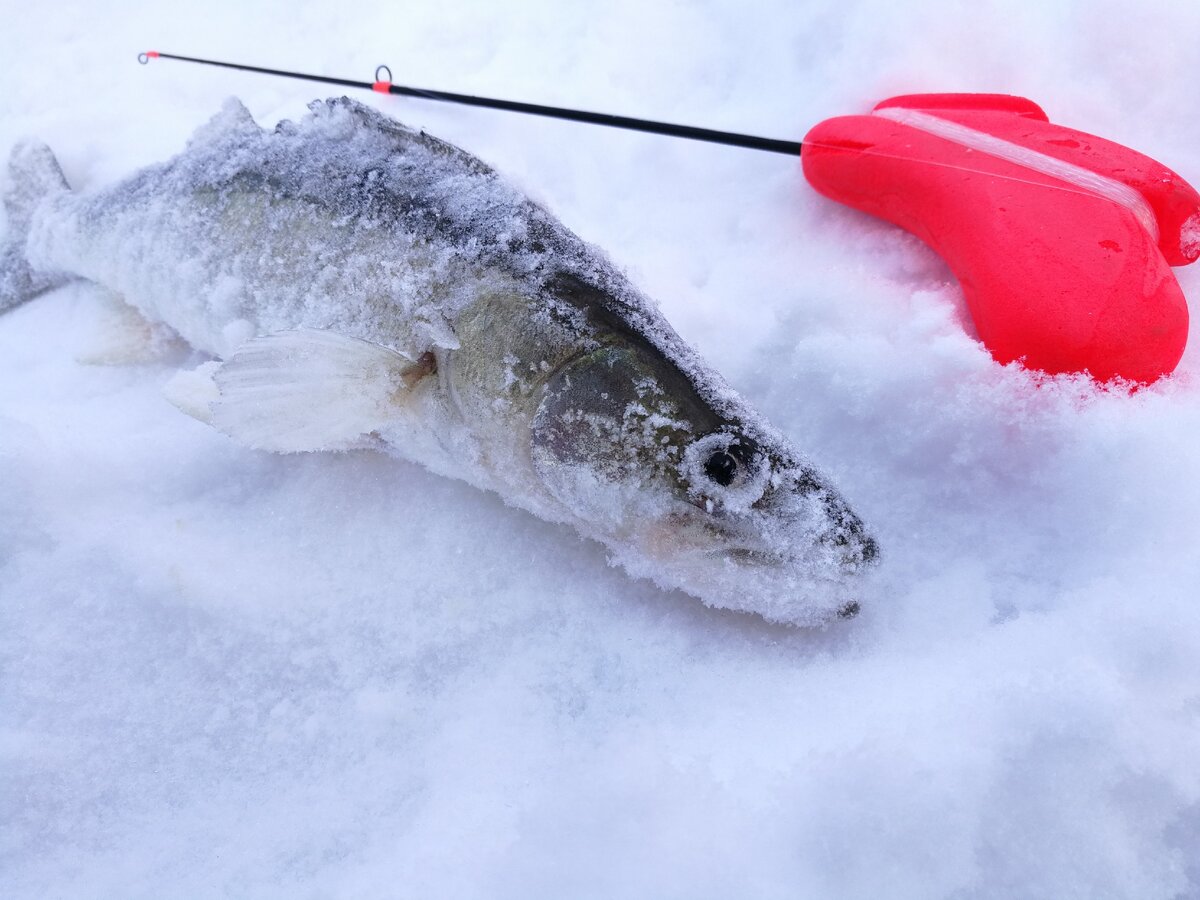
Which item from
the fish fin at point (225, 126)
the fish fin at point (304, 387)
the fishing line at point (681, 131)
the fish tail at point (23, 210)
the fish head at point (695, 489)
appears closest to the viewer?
the fish head at point (695, 489)

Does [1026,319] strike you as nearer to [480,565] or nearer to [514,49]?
[480,565]

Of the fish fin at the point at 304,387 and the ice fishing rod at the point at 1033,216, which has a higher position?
the ice fishing rod at the point at 1033,216

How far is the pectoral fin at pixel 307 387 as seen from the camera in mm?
2166

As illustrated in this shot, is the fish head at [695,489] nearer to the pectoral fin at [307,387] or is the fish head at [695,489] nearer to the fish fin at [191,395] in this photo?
the pectoral fin at [307,387]

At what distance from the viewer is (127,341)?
3.01 m

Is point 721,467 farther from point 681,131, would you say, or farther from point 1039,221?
point 681,131

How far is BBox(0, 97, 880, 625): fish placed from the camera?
1.91 metres

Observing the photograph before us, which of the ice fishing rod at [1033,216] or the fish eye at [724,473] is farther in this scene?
the ice fishing rod at [1033,216]

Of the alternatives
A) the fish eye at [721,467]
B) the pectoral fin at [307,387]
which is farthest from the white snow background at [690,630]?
the fish eye at [721,467]

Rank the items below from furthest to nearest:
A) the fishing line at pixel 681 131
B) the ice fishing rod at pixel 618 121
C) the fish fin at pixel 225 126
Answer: the fish fin at pixel 225 126 < the ice fishing rod at pixel 618 121 < the fishing line at pixel 681 131

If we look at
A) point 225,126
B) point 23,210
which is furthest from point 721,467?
point 23,210

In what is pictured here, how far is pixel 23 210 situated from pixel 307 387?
2.53 m

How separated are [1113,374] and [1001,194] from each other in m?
0.68

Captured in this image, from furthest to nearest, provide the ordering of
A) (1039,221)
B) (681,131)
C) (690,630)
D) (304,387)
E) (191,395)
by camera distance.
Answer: (681,131), (191,395), (1039,221), (304,387), (690,630)
